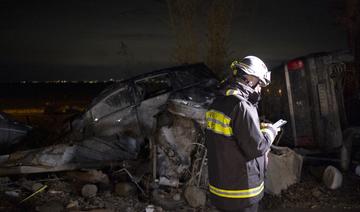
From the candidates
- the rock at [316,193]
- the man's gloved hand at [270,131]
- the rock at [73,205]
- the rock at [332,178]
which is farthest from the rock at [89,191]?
the rock at [332,178]

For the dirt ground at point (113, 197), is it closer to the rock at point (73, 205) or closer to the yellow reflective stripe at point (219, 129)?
the rock at point (73, 205)

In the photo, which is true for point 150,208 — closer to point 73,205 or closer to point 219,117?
point 73,205

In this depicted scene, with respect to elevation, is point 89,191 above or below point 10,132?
below

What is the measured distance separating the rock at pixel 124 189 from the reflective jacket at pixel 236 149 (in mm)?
2661

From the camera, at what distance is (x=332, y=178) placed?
5.48 meters

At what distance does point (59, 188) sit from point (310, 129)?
4278mm

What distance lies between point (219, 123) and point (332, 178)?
3313 millimetres

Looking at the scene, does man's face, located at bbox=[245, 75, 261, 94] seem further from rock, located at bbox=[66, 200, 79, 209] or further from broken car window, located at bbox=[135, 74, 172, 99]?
broken car window, located at bbox=[135, 74, 172, 99]

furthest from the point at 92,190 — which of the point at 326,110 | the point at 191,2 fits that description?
the point at 191,2

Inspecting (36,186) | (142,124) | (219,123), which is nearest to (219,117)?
(219,123)

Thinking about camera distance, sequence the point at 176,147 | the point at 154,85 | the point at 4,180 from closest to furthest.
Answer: the point at 176,147, the point at 4,180, the point at 154,85

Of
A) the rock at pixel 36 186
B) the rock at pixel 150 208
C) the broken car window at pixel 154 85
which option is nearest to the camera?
the rock at pixel 150 208

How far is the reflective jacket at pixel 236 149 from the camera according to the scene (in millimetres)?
2803

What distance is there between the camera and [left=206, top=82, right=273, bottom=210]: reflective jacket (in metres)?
2.80
